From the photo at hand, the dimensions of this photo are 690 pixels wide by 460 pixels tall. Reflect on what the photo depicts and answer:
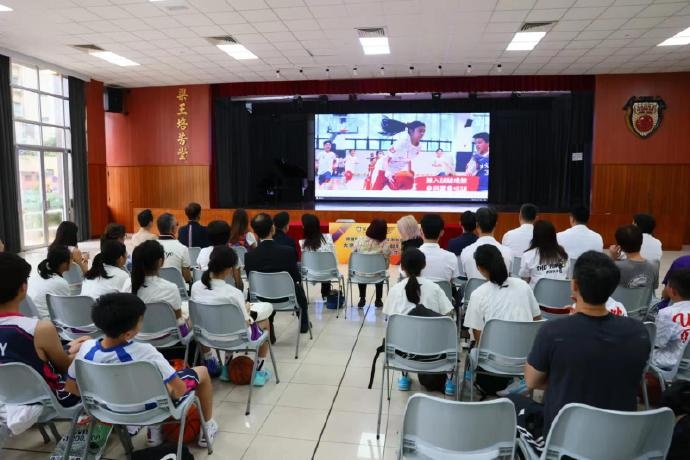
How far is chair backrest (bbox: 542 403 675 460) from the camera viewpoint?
1592 mm

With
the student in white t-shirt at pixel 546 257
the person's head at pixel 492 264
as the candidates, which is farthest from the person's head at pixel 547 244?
the person's head at pixel 492 264

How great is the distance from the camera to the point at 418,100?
12.4 m

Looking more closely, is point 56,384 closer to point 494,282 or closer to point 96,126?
point 494,282

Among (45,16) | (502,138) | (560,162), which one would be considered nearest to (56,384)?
(45,16)

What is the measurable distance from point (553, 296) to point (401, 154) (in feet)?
31.1

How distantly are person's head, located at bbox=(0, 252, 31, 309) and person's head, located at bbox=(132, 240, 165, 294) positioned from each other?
0.76 meters

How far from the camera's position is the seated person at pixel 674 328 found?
2617 mm

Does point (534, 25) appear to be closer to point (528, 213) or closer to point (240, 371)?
point (528, 213)

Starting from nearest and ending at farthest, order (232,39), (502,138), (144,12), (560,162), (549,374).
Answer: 1. (549,374)
2. (144,12)
3. (232,39)
4. (560,162)
5. (502,138)

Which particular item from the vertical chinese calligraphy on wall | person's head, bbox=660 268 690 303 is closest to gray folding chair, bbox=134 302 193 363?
person's head, bbox=660 268 690 303

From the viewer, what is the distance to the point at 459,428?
5.42 ft

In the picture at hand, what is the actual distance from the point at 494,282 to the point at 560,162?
1072 cm

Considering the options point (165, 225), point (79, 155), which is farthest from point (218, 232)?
point (79, 155)

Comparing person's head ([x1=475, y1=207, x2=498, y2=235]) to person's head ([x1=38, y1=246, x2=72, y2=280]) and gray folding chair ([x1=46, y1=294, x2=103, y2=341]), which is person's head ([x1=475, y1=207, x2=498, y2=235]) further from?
person's head ([x1=38, y1=246, x2=72, y2=280])
